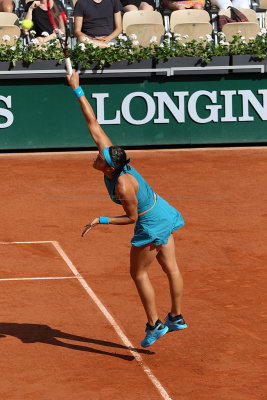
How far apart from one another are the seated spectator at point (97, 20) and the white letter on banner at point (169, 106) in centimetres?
149

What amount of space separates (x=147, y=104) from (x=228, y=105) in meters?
1.59

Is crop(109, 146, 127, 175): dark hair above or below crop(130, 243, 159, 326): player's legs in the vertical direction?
above

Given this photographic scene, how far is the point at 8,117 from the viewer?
15.2 meters

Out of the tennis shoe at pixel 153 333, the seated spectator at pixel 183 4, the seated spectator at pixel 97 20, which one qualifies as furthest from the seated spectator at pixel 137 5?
the tennis shoe at pixel 153 333

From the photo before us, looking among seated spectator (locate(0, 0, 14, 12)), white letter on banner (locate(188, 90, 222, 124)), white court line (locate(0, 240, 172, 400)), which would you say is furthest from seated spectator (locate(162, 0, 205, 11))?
white court line (locate(0, 240, 172, 400))

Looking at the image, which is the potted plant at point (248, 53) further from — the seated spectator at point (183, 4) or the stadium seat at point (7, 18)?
the stadium seat at point (7, 18)

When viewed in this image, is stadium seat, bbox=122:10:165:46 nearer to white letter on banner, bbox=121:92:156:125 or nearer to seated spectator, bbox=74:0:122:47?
seated spectator, bbox=74:0:122:47

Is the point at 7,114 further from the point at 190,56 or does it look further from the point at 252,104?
the point at 252,104

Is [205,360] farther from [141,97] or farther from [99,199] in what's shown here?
[141,97]

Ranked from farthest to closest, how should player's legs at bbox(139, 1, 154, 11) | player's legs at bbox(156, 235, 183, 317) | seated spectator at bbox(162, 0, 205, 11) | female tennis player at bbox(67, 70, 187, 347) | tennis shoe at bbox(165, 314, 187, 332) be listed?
seated spectator at bbox(162, 0, 205, 11), player's legs at bbox(139, 1, 154, 11), tennis shoe at bbox(165, 314, 187, 332), player's legs at bbox(156, 235, 183, 317), female tennis player at bbox(67, 70, 187, 347)

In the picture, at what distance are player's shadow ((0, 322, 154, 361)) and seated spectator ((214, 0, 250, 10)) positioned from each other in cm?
1194

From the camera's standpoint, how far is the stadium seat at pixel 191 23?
51.7 feet

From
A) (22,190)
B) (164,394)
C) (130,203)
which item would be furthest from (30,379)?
(22,190)

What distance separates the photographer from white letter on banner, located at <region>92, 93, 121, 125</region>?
15266 millimetres
